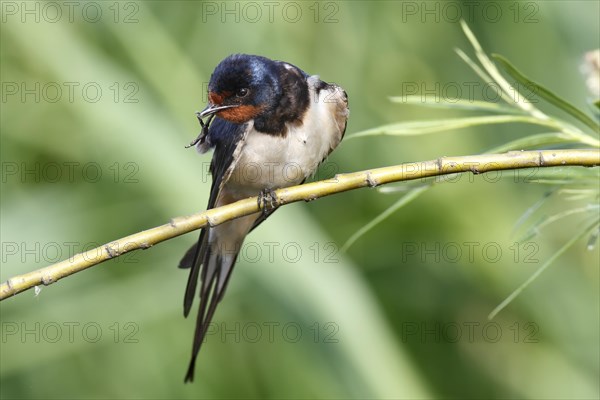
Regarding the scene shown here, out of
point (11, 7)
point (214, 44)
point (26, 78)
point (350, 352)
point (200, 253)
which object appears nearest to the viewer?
point (200, 253)

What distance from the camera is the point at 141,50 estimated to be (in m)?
2.38

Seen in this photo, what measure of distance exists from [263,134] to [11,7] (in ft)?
3.09

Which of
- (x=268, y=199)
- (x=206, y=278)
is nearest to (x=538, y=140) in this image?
(x=268, y=199)

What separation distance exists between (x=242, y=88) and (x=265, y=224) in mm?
416

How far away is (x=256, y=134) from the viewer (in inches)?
68.7

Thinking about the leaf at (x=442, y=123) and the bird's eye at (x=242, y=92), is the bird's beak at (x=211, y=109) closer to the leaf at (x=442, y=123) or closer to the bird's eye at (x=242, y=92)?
the bird's eye at (x=242, y=92)

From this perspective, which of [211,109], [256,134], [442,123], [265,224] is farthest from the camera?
[265,224]

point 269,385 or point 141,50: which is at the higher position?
point 141,50

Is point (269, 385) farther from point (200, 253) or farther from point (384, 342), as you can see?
point (200, 253)

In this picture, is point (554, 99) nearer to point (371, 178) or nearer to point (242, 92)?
point (371, 178)

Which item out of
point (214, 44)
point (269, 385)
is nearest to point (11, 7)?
point (214, 44)

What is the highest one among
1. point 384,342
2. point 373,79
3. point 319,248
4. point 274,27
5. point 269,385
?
point 274,27

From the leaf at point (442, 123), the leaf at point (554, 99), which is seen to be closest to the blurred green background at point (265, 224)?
the leaf at point (442, 123)

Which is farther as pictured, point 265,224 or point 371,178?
point 265,224
